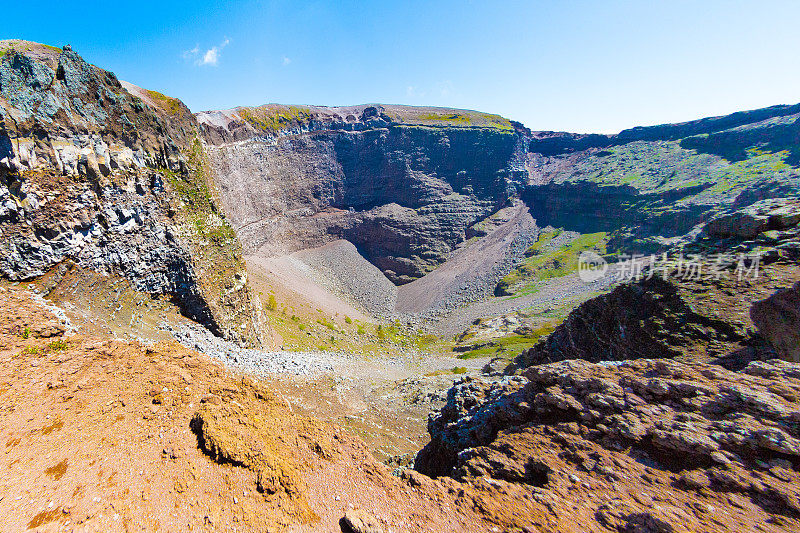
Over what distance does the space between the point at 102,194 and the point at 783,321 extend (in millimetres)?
33798

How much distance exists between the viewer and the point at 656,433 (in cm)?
816

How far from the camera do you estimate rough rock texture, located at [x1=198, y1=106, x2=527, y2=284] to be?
68.9m

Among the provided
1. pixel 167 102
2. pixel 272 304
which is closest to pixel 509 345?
pixel 272 304

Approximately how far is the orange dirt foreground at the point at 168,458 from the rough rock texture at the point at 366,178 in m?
59.7

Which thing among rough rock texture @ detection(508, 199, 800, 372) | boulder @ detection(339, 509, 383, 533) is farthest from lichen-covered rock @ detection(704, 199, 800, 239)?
boulder @ detection(339, 509, 383, 533)

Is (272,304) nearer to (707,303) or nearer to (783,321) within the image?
(707,303)

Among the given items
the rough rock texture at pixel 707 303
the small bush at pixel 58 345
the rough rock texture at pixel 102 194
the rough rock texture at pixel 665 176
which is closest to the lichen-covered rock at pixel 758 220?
the rough rock texture at pixel 707 303

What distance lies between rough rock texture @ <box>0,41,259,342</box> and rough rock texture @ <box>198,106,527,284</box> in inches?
1545

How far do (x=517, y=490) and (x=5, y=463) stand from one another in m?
10.7

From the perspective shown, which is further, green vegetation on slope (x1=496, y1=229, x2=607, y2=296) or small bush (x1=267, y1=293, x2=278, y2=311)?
green vegetation on slope (x1=496, y1=229, x2=607, y2=296)

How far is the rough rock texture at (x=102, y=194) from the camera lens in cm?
1603

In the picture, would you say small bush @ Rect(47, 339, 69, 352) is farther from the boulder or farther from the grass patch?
the grass patch

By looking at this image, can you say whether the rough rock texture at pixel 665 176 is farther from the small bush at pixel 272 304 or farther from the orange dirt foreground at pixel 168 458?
the orange dirt foreground at pixel 168 458

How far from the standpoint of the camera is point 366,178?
89062 mm
